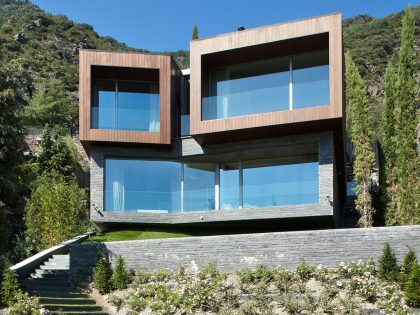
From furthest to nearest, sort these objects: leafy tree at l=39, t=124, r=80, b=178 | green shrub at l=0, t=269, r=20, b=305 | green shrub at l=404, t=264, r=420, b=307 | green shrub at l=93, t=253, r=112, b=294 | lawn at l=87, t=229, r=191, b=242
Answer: leafy tree at l=39, t=124, r=80, b=178, lawn at l=87, t=229, r=191, b=242, green shrub at l=93, t=253, r=112, b=294, green shrub at l=0, t=269, r=20, b=305, green shrub at l=404, t=264, r=420, b=307

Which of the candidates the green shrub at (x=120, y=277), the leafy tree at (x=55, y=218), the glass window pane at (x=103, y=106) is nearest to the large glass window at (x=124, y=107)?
the glass window pane at (x=103, y=106)

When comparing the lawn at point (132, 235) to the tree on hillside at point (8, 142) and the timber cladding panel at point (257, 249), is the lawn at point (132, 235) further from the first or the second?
the tree on hillside at point (8, 142)

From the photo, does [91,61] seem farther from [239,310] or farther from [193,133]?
[239,310]

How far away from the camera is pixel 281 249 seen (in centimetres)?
1575

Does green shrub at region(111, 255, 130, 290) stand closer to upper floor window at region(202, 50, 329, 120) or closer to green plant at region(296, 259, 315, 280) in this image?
green plant at region(296, 259, 315, 280)

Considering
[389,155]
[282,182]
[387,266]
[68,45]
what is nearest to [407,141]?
[389,155]

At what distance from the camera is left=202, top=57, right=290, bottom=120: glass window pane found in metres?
20.2

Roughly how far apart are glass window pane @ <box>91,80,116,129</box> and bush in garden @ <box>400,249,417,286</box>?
1259 cm

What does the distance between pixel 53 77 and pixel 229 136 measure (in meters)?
58.5

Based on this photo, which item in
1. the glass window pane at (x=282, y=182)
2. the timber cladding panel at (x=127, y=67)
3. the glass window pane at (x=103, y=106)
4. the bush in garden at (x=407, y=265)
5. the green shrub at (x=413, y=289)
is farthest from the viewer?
the glass window pane at (x=103, y=106)

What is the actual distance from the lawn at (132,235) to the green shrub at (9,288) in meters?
6.06

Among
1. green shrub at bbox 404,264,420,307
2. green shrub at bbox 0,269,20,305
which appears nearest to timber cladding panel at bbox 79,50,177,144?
green shrub at bbox 0,269,20,305

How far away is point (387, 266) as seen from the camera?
13992mm

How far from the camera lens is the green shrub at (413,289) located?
500 inches
